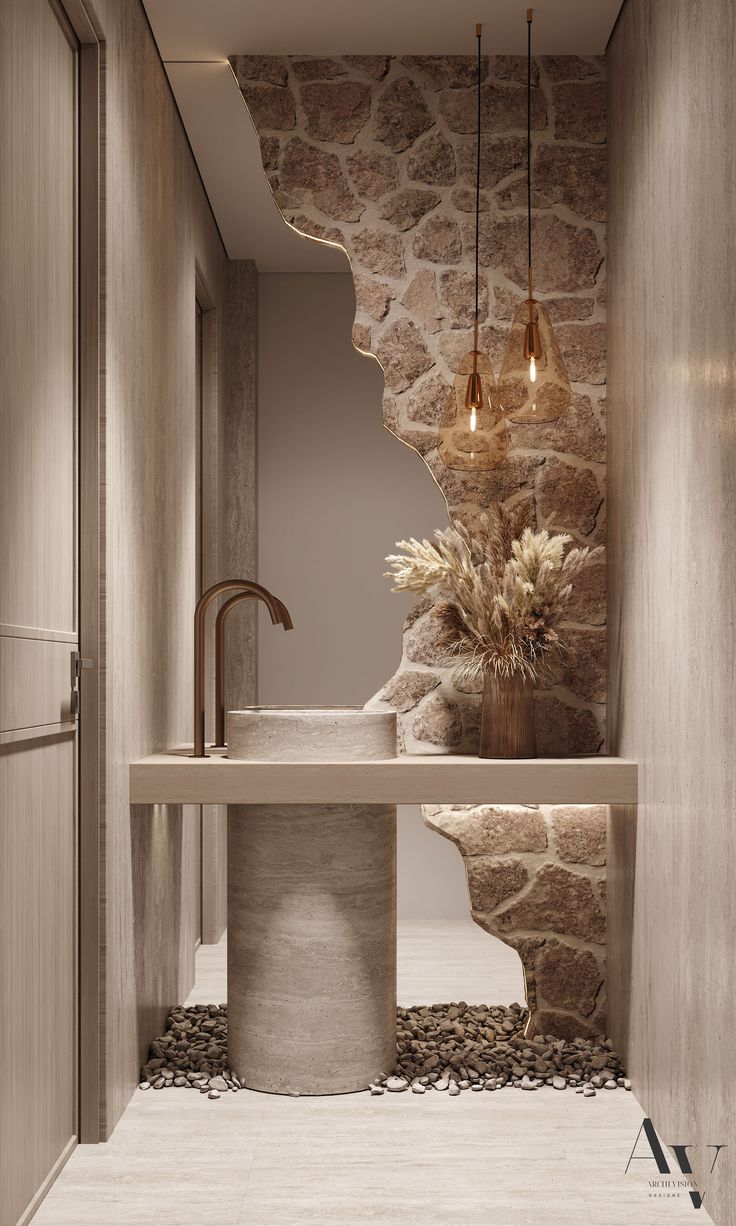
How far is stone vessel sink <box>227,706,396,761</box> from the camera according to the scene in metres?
2.65

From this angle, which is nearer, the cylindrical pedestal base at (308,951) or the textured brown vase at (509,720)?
the cylindrical pedestal base at (308,951)

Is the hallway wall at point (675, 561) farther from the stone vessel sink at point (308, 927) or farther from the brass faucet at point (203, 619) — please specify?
the brass faucet at point (203, 619)

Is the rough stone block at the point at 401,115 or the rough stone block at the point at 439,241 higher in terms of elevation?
the rough stone block at the point at 401,115

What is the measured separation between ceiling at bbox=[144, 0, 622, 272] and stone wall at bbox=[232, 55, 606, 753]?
0.07 m

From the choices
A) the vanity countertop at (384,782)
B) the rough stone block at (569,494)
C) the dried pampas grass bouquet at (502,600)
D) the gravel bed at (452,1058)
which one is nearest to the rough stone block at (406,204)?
the rough stone block at (569,494)

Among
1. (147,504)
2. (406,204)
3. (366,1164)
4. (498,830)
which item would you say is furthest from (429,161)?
(366,1164)

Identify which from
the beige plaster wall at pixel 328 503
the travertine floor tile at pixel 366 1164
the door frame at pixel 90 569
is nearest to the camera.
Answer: the travertine floor tile at pixel 366 1164

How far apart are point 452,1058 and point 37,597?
5.08 feet

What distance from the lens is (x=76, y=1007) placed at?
238cm

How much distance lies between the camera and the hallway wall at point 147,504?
8.14 feet

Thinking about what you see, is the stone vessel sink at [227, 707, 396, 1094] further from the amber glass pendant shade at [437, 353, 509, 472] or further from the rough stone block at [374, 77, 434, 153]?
the rough stone block at [374, 77, 434, 153]

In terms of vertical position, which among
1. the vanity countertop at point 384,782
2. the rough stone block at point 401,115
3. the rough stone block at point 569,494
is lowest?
the vanity countertop at point 384,782

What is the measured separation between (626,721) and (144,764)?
115cm

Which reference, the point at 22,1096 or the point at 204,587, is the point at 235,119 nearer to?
the point at 204,587
